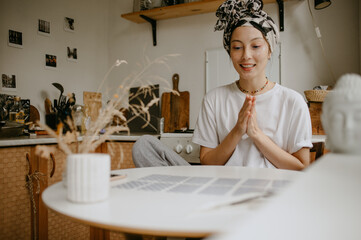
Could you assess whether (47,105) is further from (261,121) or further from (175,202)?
(175,202)

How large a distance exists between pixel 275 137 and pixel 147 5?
1955 millimetres

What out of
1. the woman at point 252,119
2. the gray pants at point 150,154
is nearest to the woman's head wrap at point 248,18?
the woman at point 252,119

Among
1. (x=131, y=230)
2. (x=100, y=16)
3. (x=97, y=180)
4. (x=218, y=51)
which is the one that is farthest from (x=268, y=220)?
(x=100, y=16)

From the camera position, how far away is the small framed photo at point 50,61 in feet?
8.66

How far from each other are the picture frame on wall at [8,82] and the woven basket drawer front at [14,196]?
0.73 meters

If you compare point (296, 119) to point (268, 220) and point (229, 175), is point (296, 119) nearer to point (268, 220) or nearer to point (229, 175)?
point (229, 175)

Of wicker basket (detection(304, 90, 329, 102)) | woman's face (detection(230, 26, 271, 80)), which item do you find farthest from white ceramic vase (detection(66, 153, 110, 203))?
wicker basket (detection(304, 90, 329, 102))

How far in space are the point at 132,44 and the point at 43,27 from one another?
0.89 metres

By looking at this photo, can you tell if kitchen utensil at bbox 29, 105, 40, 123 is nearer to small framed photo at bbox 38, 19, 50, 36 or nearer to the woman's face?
small framed photo at bbox 38, 19, 50, 36

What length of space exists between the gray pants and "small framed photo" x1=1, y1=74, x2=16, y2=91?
4.92 ft

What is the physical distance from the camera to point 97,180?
2.27ft

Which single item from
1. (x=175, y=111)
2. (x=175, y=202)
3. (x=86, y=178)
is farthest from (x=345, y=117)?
(x=175, y=111)

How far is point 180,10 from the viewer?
8.95ft

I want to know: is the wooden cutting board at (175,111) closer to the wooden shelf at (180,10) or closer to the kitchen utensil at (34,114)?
the wooden shelf at (180,10)
